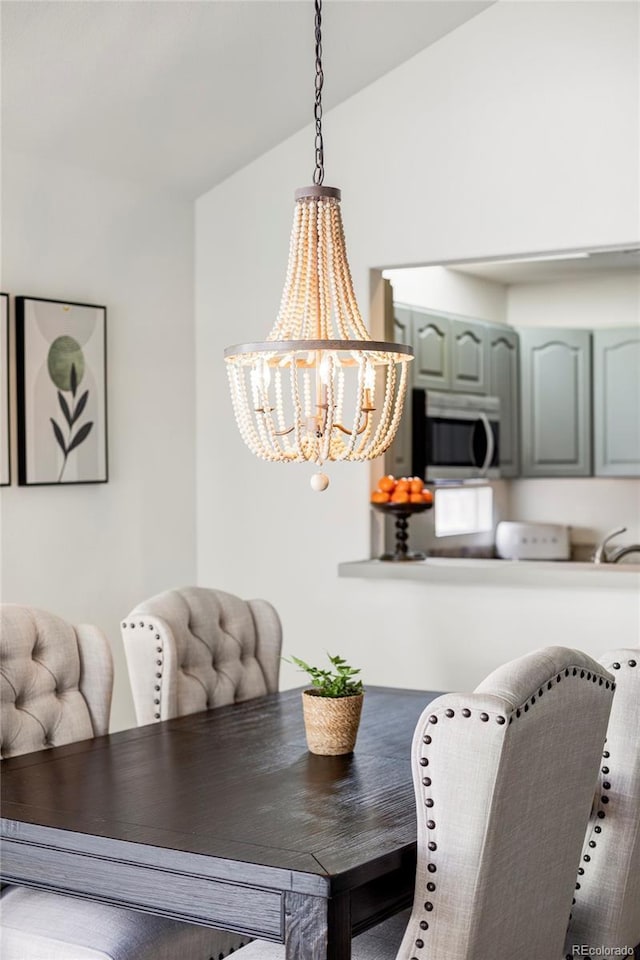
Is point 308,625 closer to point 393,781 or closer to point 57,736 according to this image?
point 57,736

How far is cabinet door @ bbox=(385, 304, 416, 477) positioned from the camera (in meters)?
5.00

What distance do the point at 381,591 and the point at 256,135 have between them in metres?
1.78

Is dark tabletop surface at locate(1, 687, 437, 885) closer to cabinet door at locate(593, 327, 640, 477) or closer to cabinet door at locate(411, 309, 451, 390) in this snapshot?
cabinet door at locate(411, 309, 451, 390)

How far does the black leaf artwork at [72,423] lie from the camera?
13.7 feet

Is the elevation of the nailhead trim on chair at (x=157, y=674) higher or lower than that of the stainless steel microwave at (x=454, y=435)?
lower

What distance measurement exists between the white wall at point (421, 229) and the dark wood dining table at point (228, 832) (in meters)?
1.69

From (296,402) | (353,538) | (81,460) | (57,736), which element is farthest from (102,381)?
(296,402)

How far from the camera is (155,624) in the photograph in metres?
3.13

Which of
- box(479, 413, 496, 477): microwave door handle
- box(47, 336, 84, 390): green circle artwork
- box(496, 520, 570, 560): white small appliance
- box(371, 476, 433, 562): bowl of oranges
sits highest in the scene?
box(47, 336, 84, 390): green circle artwork

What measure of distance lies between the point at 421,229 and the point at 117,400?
4.21ft

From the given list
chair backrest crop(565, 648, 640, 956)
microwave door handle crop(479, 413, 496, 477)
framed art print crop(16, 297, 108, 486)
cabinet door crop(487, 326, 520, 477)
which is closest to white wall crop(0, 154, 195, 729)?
framed art print crop(16, 297, 108, 486)

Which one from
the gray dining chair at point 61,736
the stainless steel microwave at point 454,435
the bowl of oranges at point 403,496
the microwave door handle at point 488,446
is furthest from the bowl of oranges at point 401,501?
the gray dining chair at point 61,736

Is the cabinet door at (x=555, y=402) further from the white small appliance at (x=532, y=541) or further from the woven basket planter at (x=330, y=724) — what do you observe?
the woven basket planter at (x=330, y=724)

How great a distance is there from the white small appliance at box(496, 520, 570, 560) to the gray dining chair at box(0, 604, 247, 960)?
154 inches
